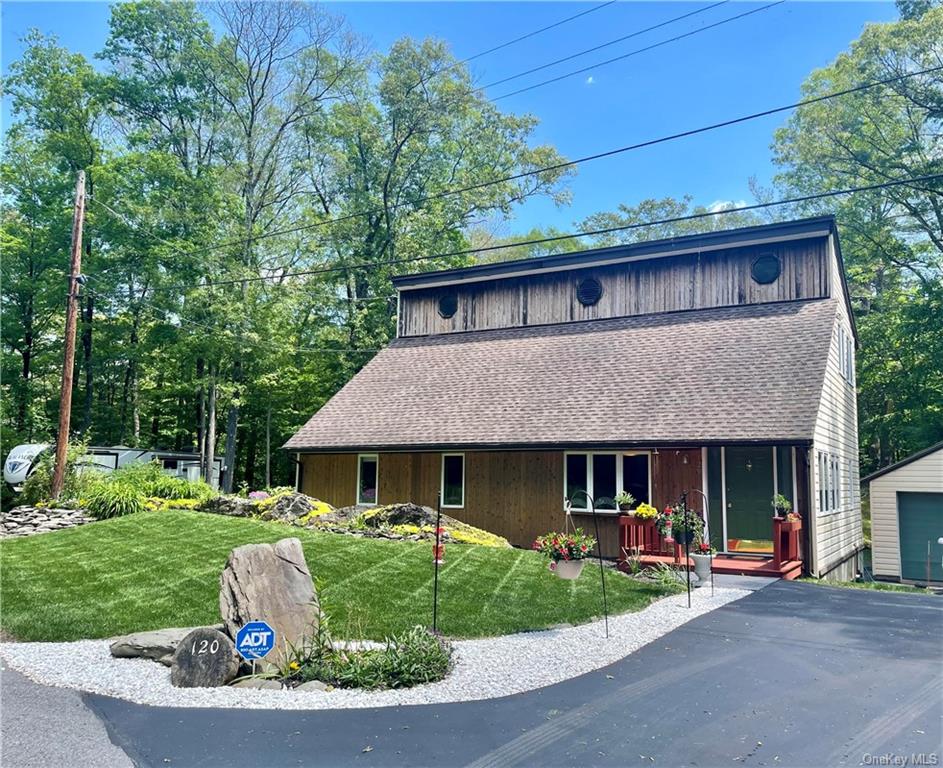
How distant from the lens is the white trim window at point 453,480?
1678cm

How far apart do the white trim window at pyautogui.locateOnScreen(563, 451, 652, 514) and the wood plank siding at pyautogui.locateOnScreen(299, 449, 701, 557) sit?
17 centimetres

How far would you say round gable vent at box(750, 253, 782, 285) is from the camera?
17.2 meters

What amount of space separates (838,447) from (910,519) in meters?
3.19

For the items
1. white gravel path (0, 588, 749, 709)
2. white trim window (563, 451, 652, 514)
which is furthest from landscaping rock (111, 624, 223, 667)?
white trim window (563, 451, 652, 514)

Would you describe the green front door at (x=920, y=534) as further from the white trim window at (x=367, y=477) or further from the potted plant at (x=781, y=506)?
the white trim window at (x=367, y=477)

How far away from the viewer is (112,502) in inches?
641

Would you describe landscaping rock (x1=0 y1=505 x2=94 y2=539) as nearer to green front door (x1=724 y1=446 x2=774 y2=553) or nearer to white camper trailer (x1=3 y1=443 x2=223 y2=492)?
white camper trailer (x1=3 y1=443 x2=223 y2=492)

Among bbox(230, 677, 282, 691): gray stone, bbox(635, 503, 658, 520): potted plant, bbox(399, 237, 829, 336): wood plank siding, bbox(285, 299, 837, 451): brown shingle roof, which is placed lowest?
bbox(230, 677, 282, 691): gray stone

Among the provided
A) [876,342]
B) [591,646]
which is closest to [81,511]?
[591,646]

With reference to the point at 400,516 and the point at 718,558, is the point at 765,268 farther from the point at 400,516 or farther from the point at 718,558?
the point at 400,516

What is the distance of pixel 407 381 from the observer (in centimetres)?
1977

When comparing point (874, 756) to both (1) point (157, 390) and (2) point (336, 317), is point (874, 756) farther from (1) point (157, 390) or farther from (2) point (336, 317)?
(1) point (157, 390)

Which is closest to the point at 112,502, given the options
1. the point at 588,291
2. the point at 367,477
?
the point at 367,477

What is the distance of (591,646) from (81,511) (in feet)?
46.1
